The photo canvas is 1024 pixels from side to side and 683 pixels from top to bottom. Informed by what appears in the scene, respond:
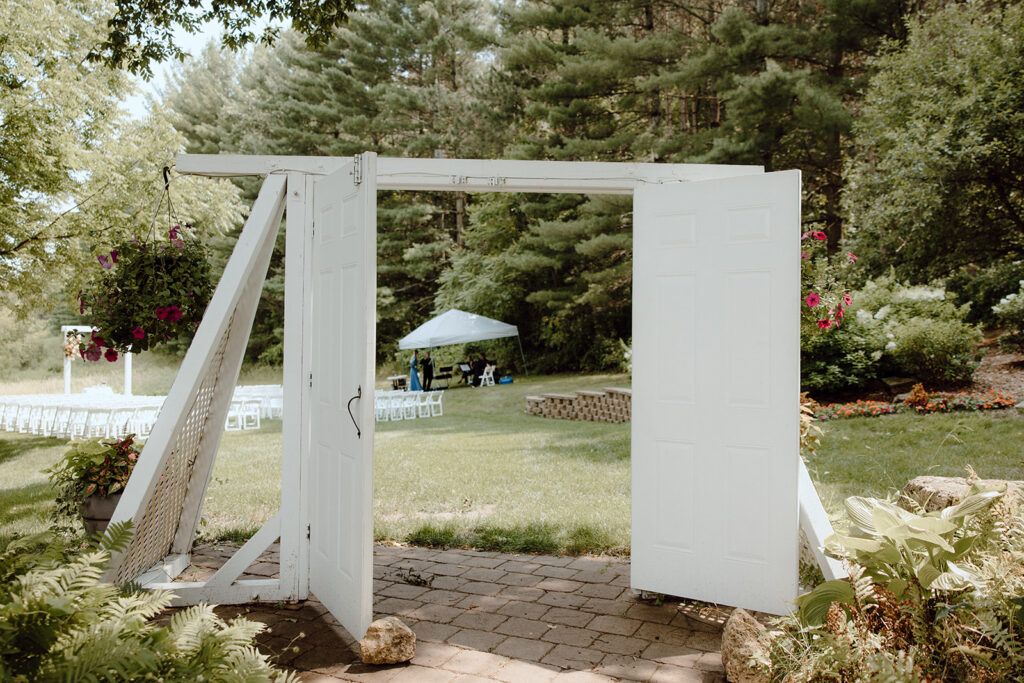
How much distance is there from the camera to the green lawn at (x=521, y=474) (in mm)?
6191

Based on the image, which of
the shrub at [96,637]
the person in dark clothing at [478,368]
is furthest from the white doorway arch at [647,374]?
the person in dark clothing at [478,368]

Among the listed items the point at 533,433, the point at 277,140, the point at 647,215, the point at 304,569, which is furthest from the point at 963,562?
the point at 277,140

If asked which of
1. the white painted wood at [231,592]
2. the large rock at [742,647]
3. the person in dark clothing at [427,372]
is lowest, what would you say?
the white painted wood at [231,592]

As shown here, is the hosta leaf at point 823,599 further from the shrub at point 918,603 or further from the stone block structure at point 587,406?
the stone block structure at point 587,406

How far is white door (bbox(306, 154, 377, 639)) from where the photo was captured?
147 inches

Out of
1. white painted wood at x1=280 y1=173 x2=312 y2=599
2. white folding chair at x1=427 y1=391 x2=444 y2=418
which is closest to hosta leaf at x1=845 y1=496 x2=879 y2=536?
white painted wood at x1=280 y1=173 x2=312 y2=599

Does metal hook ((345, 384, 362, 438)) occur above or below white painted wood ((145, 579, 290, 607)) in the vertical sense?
above

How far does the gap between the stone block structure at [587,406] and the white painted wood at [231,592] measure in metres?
9.23

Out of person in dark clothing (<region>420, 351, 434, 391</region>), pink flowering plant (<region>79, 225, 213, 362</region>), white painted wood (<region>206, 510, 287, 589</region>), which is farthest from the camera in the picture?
person in dark clothing (<region>420, 351, 434, 391</region>)

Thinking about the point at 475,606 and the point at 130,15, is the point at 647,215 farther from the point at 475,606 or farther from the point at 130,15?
the point at 130,15

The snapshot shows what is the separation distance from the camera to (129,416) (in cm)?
1200

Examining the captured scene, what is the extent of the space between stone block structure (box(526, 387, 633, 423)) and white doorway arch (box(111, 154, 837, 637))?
28.2ft

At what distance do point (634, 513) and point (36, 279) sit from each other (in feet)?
33.9

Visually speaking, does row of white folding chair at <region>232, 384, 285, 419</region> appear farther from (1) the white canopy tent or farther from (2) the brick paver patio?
(2) the brick paver patio
